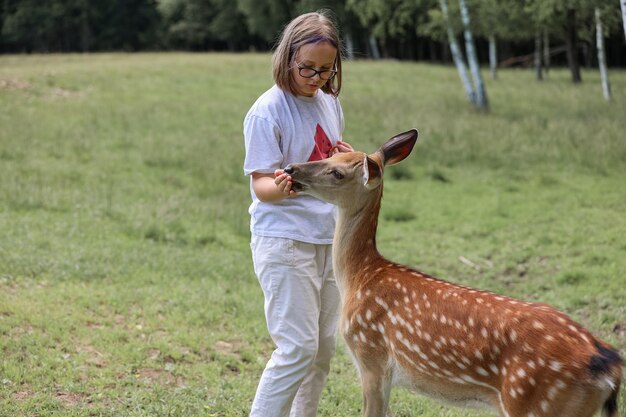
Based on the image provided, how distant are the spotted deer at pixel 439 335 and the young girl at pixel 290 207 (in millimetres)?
145

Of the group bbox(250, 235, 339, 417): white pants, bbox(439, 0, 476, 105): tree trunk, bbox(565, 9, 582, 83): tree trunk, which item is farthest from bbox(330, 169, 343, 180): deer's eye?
bbox(565, 9, 582, 83): tree trunk

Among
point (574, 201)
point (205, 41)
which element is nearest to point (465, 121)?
point (574, 201)

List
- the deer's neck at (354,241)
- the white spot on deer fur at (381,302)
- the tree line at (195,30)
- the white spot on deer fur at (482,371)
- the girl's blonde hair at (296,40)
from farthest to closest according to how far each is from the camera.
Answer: the tree line at (195,30) < the deer's neck at (354,241) < the girl's blonde hair at (296,40) < the white spot on deer fur at (381,302) < the white spot on deer fur at (482,371)

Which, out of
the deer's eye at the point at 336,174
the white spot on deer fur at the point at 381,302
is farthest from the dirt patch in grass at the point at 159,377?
the deer's eye at the point at 336,174

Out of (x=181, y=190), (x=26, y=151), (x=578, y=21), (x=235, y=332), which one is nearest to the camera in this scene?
(x=235, y=332)

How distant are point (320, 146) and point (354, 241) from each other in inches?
18.2

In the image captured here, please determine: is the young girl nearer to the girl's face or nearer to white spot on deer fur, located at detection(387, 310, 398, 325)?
the girl's face

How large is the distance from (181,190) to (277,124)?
7.25m

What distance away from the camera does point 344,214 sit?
3689mm

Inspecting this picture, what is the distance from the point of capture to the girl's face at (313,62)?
3537mm

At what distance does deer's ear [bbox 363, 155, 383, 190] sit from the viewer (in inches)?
135

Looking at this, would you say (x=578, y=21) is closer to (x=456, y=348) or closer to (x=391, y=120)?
(x=391, y=120)

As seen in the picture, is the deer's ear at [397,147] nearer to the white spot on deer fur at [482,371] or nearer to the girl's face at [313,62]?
the girl's face at [313,62]

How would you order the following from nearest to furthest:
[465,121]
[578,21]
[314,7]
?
[465,121] → [578,21] → [314,7]
